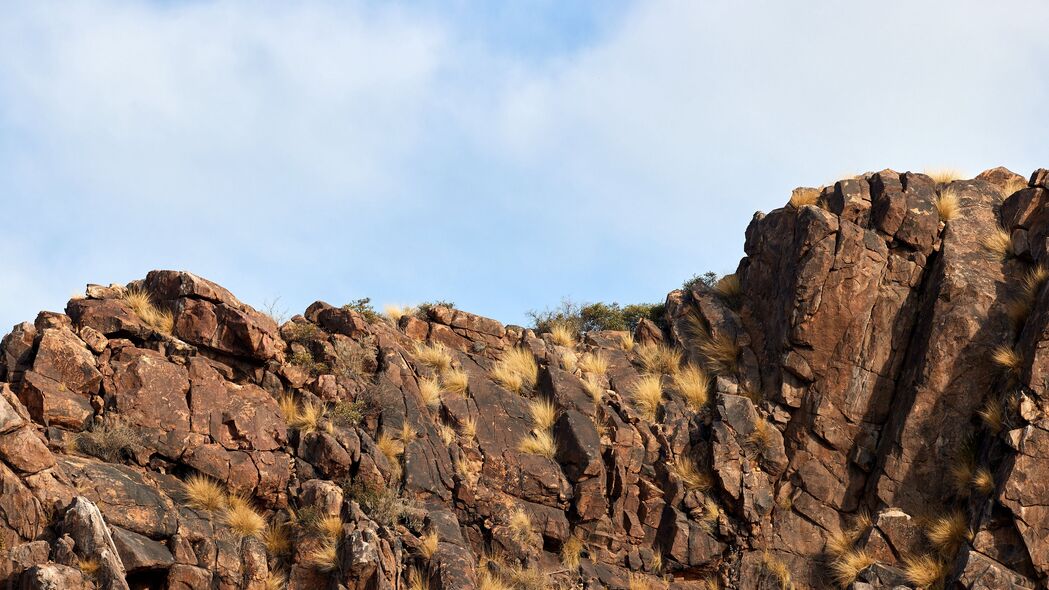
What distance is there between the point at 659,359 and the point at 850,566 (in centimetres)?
666

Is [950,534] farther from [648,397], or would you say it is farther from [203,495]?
[203,495]

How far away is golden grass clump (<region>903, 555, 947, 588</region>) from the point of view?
55.9 feet

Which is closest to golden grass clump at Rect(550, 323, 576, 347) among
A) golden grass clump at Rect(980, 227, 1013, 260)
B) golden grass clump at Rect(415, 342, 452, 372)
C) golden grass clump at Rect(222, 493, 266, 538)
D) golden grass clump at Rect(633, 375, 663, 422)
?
golden grass clump at Rect(633, 375, 663, 422)

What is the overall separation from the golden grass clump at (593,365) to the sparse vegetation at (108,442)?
9536 millimetres

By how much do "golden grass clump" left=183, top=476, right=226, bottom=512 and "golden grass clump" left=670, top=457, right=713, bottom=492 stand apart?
8454 mm

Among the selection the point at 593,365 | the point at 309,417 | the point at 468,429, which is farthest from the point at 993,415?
the point at 309,417

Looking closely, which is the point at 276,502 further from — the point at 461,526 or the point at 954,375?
the point at 954,375

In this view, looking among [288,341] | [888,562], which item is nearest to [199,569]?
[288,341]

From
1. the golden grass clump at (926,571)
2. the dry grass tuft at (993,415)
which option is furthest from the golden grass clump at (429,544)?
the dry grass tuft at (993,415)

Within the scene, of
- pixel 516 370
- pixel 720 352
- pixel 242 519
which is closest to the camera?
pixel 242 519

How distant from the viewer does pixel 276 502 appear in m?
17.5

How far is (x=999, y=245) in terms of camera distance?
68.2 ft

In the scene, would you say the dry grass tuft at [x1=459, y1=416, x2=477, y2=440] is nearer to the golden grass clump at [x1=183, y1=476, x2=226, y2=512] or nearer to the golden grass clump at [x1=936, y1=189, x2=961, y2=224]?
the golden grass clump at [x1=183, y1=476, x2=226, y2=512]

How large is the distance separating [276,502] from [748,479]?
29.0ft
